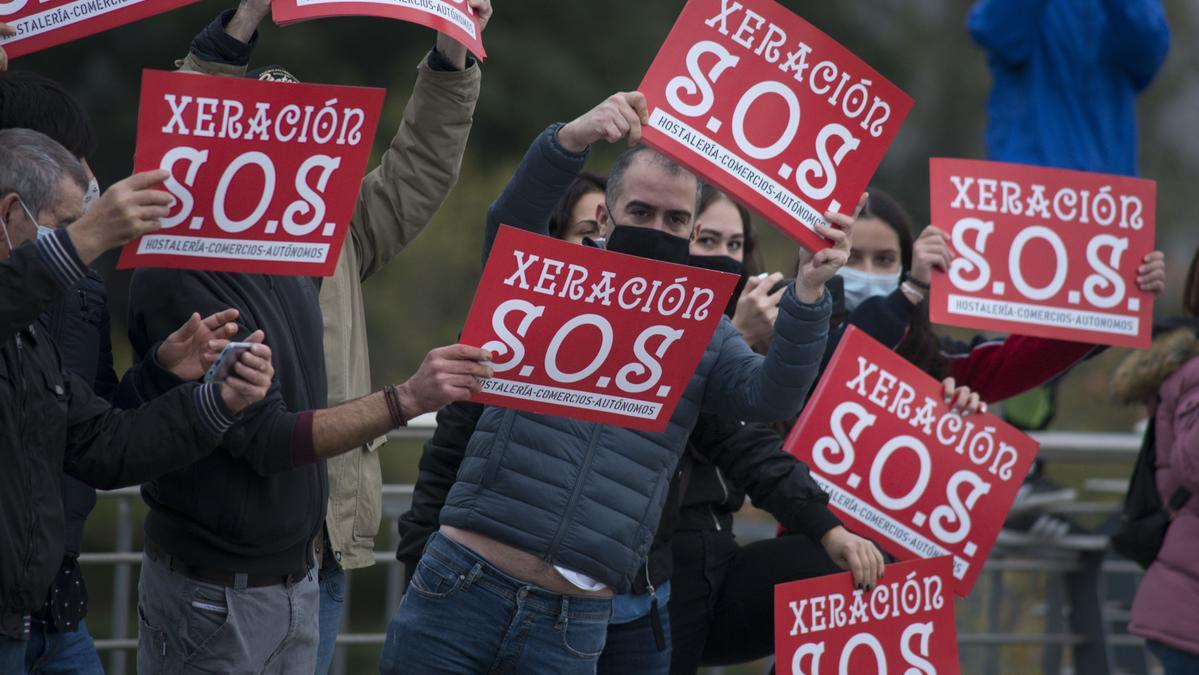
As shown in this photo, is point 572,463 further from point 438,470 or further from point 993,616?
point 993,616

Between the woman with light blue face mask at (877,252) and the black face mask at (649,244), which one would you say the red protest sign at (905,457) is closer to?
the woman with light blue face mask at (877,252)

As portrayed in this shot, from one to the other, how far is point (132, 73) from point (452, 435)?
8.83 m

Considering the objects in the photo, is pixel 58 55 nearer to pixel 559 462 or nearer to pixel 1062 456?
pixel 1062 456

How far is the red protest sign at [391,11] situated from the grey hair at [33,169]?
0.52 metres

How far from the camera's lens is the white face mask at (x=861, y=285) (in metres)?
4.65

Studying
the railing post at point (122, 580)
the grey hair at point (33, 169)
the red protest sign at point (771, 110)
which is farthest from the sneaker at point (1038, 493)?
the grey hair at point (33, 169)

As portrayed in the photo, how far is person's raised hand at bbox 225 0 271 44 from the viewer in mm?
3611

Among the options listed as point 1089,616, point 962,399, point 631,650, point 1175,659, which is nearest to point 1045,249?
point 962,399

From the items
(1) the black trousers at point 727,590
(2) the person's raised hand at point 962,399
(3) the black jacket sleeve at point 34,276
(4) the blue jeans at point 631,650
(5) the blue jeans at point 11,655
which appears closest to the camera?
(3) the black jacket sleeve at point 34,276

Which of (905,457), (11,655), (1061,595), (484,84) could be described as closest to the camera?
(11,655)

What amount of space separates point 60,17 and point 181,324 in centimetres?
71

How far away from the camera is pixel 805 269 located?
3.48 metres

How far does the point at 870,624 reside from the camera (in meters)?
3.96

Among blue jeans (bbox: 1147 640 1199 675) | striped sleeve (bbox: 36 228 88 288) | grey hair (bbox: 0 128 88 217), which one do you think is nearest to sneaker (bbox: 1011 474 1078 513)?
blue jeans (bbox: 1147 640 1199 675)
